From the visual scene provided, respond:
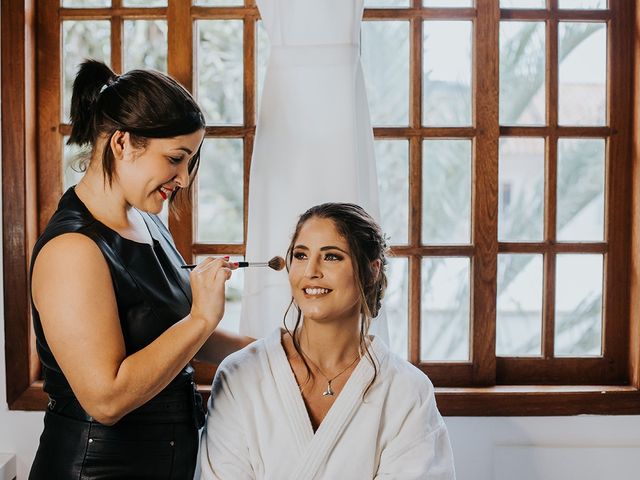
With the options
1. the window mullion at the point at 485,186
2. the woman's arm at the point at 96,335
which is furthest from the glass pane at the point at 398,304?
Result: the woman's arm at the point at 96,335

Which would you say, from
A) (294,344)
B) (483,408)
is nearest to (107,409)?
(294,344)

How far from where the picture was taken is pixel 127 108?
1.38m

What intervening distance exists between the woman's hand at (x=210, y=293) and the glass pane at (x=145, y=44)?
1101 millimetres

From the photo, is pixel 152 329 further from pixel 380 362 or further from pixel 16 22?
pixel 16 22

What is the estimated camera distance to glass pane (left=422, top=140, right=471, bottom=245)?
2.24 metres

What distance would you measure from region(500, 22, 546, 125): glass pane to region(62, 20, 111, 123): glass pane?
125 centimetres

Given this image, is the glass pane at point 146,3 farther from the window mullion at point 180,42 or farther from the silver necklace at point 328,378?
the silver necklace at point 328,378

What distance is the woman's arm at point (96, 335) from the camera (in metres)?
1.27

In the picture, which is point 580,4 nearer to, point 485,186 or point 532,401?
point 485,186

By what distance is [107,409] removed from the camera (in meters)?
1.29

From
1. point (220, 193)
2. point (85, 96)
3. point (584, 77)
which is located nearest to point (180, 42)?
point (220, 193)

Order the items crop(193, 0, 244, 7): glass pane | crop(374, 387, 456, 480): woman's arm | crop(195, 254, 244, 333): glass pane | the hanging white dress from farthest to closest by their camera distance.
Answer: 1. crop(195, 254, 244, 333): glass pane
2. crop(193, 0, 244, 7): glass pane
3. the hanging white dress
4. crop(374, 387, 456, 480): woman's arm

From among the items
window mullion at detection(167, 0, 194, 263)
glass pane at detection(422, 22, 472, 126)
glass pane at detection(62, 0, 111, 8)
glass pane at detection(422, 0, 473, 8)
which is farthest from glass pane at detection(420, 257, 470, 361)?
glass pane at detection(62, 0, 111, 8)

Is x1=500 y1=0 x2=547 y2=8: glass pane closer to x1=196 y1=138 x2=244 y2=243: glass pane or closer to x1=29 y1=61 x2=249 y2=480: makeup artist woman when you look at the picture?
x1=196 y1=138 x2=244 y2=243: glass pane
